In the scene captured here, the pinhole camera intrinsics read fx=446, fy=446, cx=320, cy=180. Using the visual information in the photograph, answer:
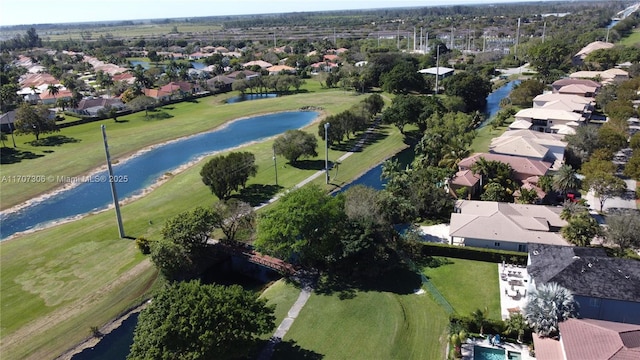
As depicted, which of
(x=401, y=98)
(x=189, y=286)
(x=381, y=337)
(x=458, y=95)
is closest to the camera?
(x=189, y=286)

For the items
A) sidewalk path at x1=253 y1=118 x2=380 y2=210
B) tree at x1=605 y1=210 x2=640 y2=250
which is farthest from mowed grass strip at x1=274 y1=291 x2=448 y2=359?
tree at x1=605 y1=210 x2=640 y2=250

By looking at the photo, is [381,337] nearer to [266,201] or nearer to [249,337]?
[249,337]

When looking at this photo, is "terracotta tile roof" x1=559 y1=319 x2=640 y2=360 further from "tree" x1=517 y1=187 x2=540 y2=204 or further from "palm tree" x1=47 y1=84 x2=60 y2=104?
"palm tree" x1=47 y1=84 x2=60 y2=104

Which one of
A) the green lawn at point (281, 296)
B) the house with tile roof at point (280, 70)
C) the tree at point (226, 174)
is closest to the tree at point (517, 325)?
the green lawn at point (281, 296)

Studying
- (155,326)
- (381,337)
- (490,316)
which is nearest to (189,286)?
(155,326)

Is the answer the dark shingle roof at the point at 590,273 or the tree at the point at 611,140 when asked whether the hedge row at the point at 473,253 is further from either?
the tree at the point at 611,140

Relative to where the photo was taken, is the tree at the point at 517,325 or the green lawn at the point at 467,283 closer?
the tree at the point at 517,325
